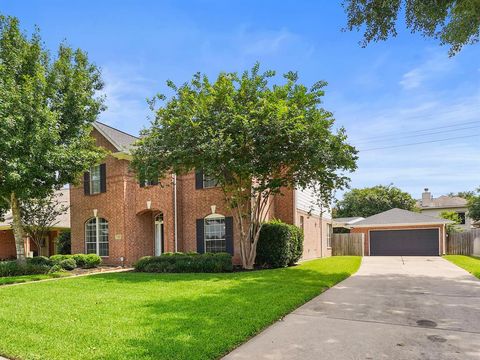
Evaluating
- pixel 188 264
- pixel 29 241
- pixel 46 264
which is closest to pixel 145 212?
pixel 46 264

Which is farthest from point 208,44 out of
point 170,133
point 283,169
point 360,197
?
point 360,197

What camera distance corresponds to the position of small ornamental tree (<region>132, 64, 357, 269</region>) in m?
13.1

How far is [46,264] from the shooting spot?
16062mm

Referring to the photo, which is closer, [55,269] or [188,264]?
[188,264]

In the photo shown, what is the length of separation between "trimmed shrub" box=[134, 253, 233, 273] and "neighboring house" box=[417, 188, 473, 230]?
3713 centimetres

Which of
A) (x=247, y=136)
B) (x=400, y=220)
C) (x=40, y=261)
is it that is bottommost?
(x=40, y=261)

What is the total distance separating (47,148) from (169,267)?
Result: 640 cm

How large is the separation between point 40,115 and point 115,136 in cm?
685

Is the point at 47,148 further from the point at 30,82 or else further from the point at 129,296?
the point at 129,296

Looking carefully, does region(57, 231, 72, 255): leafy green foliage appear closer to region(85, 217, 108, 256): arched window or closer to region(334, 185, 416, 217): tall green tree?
region(85, 217, 108, 256): arched window

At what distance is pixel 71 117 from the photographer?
15.9m

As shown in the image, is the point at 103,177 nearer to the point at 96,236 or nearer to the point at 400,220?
the point at 96,236

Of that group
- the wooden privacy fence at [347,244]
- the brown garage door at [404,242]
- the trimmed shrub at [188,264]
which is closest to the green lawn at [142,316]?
the trimmed shrub at [188,264]

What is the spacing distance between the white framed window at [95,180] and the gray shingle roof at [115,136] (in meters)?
1.65
